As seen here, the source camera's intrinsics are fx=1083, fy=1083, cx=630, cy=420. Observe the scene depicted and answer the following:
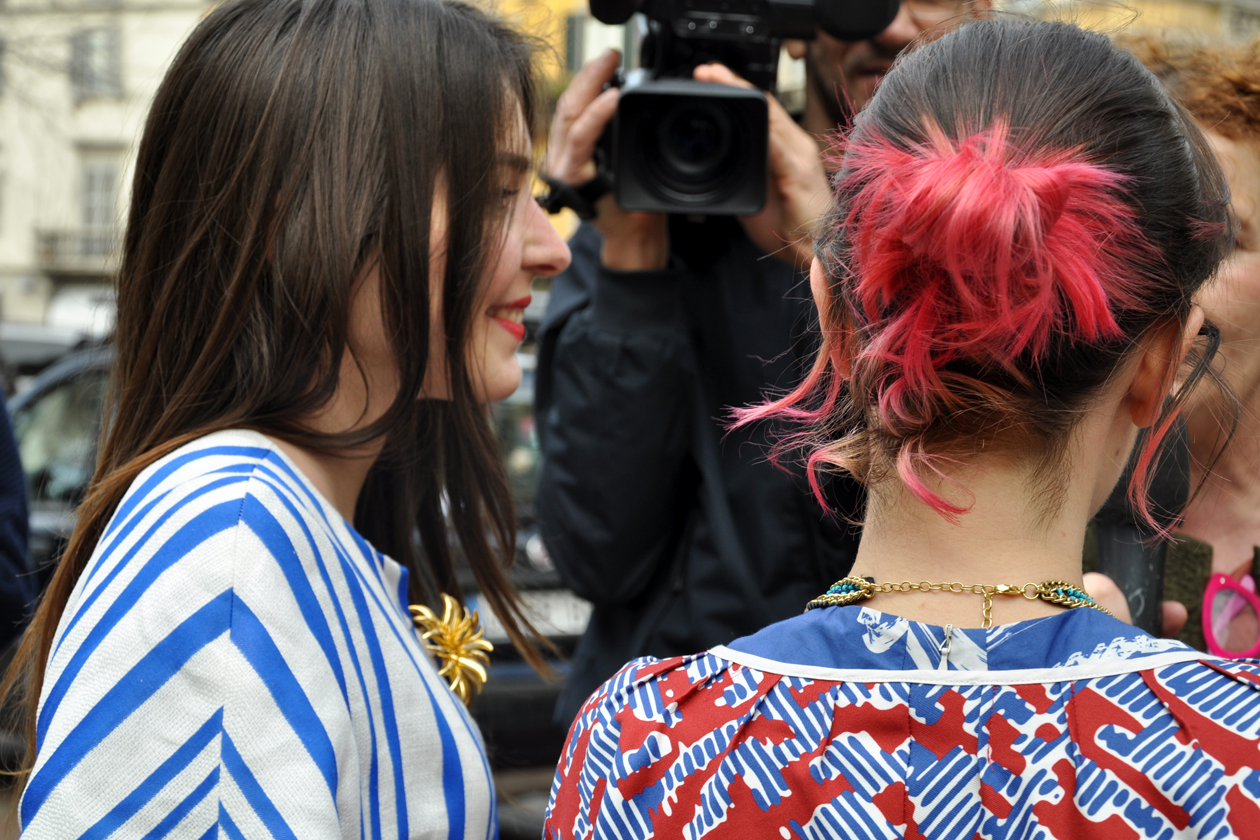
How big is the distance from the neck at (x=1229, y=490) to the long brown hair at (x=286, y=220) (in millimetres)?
1054

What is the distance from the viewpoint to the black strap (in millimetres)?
1913

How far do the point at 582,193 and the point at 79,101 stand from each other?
33.0 feet

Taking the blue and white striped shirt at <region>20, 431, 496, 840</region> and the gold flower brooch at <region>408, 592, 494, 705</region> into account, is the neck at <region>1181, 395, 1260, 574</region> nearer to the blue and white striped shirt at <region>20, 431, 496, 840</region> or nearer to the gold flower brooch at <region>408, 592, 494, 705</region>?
the gold flower brooch at <region>408, 592, 494, 705</region>

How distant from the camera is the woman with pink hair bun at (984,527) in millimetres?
814

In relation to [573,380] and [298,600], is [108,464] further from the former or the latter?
[573,380]

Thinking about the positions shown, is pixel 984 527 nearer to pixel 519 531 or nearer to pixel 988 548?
pixel 988 548

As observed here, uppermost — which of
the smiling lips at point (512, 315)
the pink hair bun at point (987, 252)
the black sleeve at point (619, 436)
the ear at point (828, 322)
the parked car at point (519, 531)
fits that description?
the pink hair bun at point (987, 252)

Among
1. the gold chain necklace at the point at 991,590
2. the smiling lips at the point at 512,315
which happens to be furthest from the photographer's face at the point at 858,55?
the gold chain necklace at the point at 991,590

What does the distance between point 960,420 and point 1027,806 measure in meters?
0.31

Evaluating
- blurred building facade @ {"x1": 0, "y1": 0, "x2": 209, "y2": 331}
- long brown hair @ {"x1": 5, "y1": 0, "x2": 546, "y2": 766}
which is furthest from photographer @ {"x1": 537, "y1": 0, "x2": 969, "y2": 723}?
blurred building facade @ {"x1": 0, "y1": 0, "x2": 209, "y2": 331}

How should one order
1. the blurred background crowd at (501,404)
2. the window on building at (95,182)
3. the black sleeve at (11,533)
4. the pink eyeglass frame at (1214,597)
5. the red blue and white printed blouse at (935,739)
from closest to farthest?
the red blue and white printed blouse at (935,739)
the pink eyeglass frame at (1214,597)
the blurred background crowd at (501,404)
the black sleeve at (11,533)
the window on building at (95,182)

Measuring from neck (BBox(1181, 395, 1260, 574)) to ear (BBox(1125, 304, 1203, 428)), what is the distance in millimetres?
626

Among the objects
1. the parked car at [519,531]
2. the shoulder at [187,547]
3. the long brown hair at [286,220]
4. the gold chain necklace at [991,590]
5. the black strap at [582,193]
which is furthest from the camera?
the parked car at [519,531]

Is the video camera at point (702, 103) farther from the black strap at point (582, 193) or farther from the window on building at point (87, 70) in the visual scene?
the window on building at point (87, 70)
